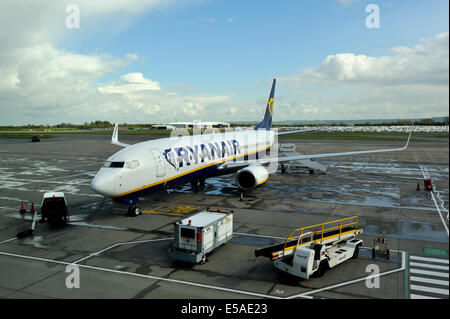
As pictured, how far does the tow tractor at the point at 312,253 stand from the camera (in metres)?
12.6

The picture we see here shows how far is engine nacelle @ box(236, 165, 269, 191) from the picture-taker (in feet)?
86.4

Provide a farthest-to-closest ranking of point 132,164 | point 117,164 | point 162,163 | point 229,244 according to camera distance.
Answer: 1. point 162,163
2. point 132,164
3. point 117,164
4. point 229,244

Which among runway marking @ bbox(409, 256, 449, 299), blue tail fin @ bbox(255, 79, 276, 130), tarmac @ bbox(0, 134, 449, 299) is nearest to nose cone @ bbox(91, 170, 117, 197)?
tarmac @ bbox(0, 134, 449, 299)

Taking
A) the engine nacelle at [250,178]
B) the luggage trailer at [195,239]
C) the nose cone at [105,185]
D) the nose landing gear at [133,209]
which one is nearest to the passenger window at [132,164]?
the nose cone at [105,185]

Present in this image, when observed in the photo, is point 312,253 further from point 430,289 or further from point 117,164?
point 117,164

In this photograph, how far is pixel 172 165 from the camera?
2323 cm

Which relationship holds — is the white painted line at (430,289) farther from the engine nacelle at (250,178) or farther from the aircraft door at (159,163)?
the aircraft door at (159,163)

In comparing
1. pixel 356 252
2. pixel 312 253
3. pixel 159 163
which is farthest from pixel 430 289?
pixel 159 163

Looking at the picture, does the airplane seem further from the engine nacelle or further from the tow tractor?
the tow tractor

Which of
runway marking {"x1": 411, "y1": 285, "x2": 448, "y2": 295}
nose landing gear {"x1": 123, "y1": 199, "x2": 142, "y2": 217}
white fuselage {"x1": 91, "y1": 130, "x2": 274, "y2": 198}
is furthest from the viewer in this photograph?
nose landing gear {"x1": 123, "y1": 199, "x2": 142, "y2": 217}

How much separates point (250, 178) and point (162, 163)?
7840mm

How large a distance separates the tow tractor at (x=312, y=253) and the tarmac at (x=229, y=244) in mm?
492

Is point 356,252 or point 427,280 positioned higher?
point 356,252

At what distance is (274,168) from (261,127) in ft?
22.5
